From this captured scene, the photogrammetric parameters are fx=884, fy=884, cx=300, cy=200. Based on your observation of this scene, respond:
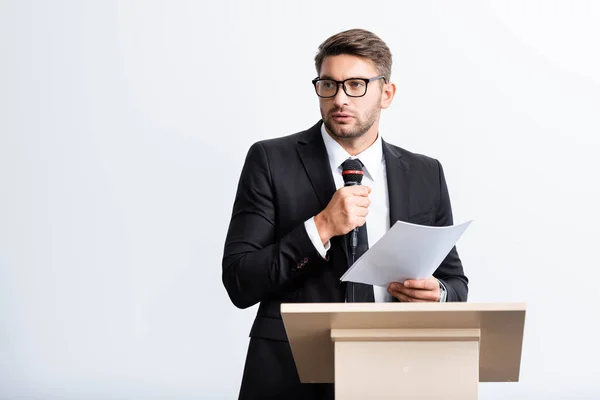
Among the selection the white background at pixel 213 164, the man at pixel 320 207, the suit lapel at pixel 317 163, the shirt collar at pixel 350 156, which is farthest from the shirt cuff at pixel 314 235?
the white background at pixel 213 164

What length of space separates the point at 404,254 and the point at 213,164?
2076 millimetres

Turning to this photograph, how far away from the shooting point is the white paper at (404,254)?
1.84 meters

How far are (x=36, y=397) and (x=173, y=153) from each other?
4.17 feet

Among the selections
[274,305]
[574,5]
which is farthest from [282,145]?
[574,5]

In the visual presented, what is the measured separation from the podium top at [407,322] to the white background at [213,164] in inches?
74.0

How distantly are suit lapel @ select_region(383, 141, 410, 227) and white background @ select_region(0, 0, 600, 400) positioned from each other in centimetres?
122

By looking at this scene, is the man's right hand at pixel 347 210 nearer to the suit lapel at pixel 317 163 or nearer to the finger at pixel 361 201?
the finger at pixel 361 201

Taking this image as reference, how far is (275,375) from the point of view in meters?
2.38

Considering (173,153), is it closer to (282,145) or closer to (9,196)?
(9,196)

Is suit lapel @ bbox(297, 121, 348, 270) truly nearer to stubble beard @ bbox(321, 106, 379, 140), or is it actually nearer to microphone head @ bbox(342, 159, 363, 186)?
stubble beard @ bbox(321, 106, 379, 140)

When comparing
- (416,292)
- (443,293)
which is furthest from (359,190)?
(443,293)

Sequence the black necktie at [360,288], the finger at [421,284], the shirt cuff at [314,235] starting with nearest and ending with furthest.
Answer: the finger at [421,284], the shirt cuff at [314,235], the black necktie at [360,288]

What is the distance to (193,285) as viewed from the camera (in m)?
3.87

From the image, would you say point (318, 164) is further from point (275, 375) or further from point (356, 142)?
point (275, 375)
